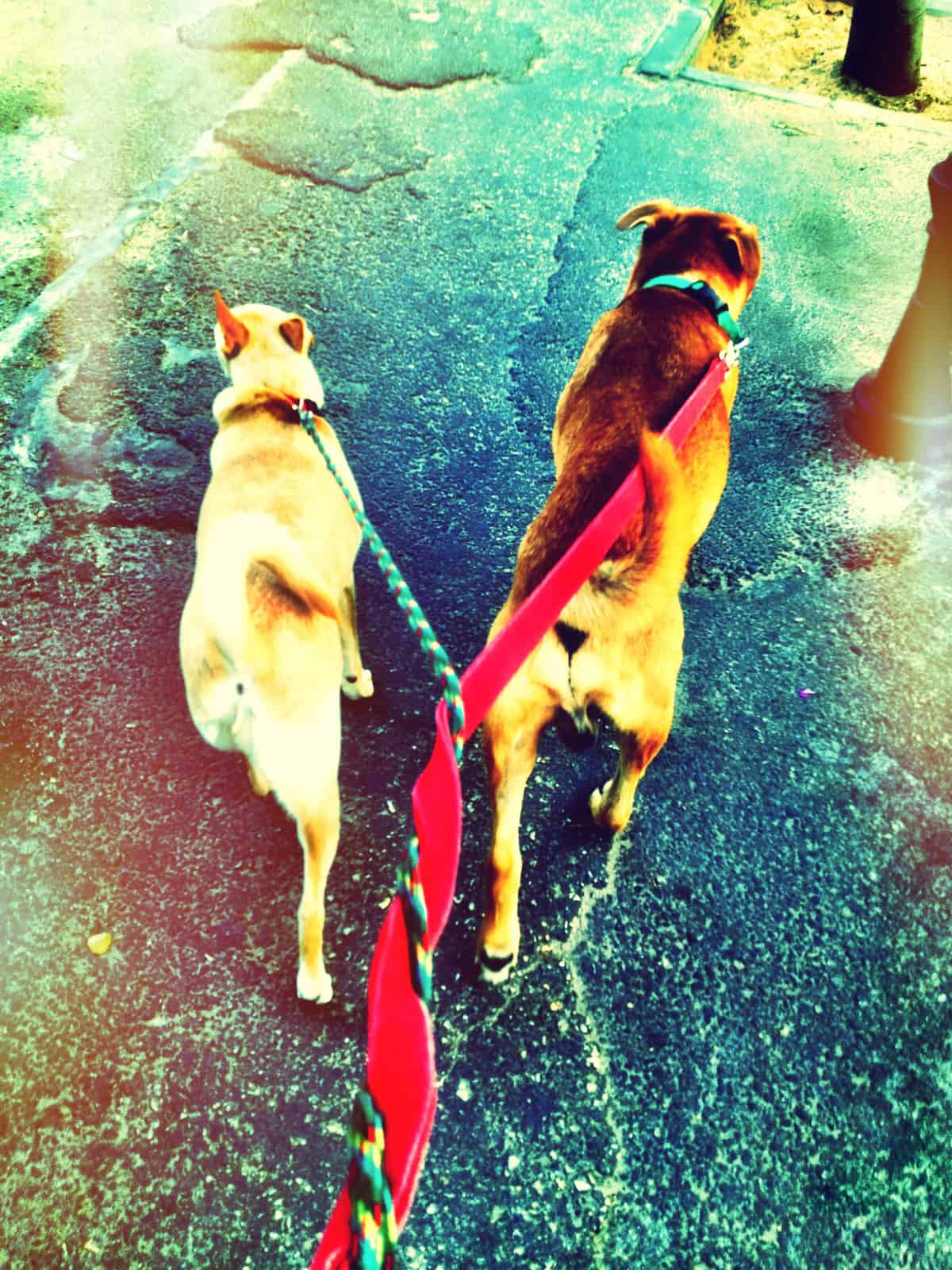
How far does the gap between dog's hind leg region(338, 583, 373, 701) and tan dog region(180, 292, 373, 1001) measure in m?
0.02

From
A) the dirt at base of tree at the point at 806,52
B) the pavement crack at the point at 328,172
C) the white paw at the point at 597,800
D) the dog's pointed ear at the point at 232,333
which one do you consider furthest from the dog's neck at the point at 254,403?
the dirt at base of tree at the point at 806,52

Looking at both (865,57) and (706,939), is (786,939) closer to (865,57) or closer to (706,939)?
(706,939)

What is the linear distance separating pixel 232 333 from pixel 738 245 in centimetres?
190

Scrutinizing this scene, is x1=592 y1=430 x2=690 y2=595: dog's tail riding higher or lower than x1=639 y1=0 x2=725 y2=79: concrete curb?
lower

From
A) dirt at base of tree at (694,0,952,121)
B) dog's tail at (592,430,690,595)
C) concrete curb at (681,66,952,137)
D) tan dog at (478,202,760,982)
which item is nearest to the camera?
dog's tail at (592,430,690,595)

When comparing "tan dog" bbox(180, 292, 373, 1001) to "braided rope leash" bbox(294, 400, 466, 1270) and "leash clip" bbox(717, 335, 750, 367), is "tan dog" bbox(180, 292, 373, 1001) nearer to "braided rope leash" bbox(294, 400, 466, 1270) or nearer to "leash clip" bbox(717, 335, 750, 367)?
"braided rope leash" bbox(294, 400, 466, 1270)

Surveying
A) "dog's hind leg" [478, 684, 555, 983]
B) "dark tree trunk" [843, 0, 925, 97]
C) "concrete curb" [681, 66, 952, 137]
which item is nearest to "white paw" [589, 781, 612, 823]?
"dog's hind leg" [478, 684, 555, 983]

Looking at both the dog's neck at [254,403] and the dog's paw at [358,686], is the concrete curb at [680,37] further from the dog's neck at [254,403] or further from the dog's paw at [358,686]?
the dog's paw at [358,686]

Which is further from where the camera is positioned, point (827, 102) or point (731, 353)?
point (827, 102)

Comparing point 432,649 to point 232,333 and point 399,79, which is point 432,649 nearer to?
point 232,333

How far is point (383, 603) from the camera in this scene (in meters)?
3.37

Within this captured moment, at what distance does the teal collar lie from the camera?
9.26 ft

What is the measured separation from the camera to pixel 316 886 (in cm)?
223

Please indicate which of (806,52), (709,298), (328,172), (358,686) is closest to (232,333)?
(358,686)
